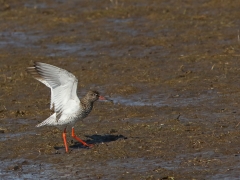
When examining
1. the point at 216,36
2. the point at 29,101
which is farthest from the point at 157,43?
the point at 29,101

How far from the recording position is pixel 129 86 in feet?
47.6

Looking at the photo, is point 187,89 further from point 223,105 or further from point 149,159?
point 149,159

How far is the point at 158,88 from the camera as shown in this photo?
14.4 m

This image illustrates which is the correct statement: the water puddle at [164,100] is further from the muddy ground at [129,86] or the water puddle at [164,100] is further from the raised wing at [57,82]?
the raised wing at [57,82]

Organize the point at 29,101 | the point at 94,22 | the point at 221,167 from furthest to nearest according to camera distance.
Result: the point at 94,22
the point at 29,101
the point at 221,167

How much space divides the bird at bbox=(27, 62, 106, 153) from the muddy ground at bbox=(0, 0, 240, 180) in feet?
1.38

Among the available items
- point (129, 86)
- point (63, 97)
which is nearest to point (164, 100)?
point (129, 86)

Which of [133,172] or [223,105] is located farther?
[223,105]

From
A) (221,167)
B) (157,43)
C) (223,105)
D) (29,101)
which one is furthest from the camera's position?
(157,43)

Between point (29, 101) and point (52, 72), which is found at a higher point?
point (52, 72)

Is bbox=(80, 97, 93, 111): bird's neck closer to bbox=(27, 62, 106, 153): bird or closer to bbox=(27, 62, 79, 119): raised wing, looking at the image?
bbox=(27, 62, 106, 153): bird

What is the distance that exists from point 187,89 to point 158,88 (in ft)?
1.87

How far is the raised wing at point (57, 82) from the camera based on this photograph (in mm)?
11102

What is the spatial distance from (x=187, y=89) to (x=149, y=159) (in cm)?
378
